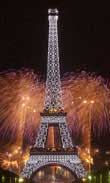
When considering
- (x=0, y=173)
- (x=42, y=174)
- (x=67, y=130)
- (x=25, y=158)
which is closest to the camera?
(x=0, y=173)

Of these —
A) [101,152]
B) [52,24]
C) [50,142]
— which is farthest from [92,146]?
[52,24]

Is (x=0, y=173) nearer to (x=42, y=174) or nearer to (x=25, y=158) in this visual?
(x=25, y=158)

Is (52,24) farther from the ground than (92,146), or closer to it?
farther from the ground

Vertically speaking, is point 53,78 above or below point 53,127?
above

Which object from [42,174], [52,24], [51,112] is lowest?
[42,174]

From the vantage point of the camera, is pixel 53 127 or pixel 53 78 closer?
pixel 53 78

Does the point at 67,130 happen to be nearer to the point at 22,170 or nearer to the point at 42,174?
the point at 22,170

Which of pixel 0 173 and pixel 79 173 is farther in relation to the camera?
pixel 79 173

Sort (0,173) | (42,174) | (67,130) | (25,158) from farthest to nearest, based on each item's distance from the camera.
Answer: (42,174), (25,158), (67,130), (0,173)
